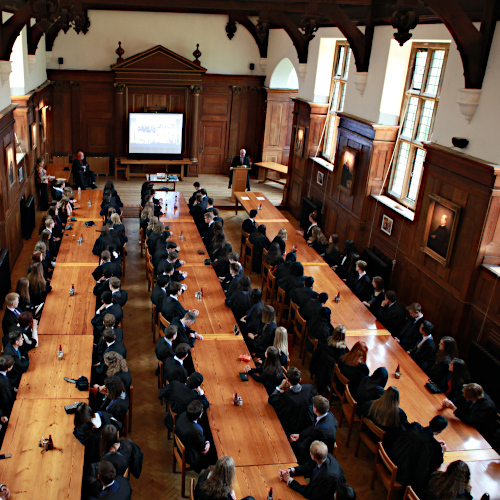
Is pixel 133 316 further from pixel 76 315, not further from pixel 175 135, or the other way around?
pixel 175 135

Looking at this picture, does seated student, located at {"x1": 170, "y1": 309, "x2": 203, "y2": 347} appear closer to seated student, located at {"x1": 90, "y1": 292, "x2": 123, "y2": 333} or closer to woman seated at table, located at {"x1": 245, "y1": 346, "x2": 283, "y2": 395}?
seated student, located at {"x1": 90, "y1": 292, "x2": 123, "y2": 333}

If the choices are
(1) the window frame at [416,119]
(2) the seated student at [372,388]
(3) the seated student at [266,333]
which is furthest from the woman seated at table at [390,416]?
(1) the window frame at [416,119]

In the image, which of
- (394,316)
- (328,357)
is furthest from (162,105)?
(328,357)

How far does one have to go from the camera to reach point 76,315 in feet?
24.7

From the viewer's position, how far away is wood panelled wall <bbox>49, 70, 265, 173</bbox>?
1753 centimetres

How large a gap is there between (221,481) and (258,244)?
7.09 meters

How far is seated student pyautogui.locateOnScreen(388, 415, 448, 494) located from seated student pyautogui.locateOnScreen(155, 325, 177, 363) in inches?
116

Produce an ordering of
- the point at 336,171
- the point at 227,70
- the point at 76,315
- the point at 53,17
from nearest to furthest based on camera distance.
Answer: the point at 76,315 → the point at 53,17 → the point at 336,171 → the point at 227,70

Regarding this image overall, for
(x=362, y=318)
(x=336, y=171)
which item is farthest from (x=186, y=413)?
(x=336, y=171)

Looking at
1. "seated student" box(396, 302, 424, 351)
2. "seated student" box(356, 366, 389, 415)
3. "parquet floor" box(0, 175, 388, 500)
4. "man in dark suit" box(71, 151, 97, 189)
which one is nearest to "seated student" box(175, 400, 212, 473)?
"parquet floor" box(0, 175, 388, 500)

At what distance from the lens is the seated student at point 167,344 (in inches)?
264

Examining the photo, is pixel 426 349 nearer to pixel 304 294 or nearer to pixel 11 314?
pixel 304 294

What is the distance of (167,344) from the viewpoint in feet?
22.8

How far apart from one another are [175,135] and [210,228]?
7.95 m
